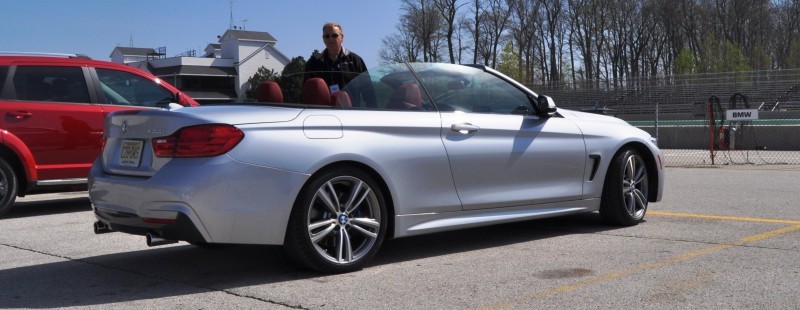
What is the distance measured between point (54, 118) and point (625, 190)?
19.0 feet

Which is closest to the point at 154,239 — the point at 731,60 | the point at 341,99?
the point at 341,99

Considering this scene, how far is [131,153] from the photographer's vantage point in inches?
204

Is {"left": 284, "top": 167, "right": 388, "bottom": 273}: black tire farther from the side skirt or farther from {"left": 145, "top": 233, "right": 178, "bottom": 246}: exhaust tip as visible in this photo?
{"left": 145, "top": 233, "right": 178, "bottom": 246}: exhaust tip

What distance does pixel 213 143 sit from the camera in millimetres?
4828

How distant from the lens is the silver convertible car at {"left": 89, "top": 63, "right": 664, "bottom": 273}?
484cm

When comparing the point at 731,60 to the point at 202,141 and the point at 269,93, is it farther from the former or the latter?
the point at 202,141

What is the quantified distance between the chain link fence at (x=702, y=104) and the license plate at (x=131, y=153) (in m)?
19.2

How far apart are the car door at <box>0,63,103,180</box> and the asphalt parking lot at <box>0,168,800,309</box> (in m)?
1.25

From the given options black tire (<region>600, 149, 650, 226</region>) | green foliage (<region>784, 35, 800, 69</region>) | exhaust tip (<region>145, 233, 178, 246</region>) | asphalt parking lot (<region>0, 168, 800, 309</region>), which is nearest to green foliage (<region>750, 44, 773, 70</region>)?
green foliage (<region>784, 35, 800, 69</region>)

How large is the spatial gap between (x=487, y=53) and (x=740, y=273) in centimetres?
6553

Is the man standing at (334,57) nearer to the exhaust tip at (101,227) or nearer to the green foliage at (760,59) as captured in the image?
the exhaust tip at (101,227)

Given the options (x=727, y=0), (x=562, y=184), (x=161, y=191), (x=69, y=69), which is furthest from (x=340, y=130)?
(x=727, y=0)

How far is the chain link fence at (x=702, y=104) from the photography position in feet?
84.6

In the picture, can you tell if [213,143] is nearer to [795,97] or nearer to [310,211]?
[310,211]
